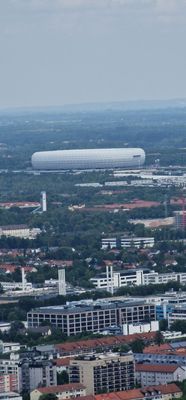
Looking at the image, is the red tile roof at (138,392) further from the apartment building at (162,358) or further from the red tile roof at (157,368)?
the apartment building at (162,358)

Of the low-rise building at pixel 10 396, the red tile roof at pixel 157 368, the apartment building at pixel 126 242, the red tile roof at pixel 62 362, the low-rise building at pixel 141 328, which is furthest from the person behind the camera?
the apartment building at pixel 126 242

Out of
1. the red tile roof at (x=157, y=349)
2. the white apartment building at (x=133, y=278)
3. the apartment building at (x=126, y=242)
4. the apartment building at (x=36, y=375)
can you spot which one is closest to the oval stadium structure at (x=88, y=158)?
the apartment building at (x=126, y=242)

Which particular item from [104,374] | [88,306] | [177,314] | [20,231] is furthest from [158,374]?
[20,231]

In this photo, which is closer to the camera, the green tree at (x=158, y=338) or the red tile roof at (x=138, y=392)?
the red tile roof at (x=138, y=392)

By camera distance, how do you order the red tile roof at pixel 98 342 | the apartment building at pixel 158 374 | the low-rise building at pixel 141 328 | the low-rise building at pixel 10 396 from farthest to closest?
the low-rise building at pixel 141 328
the red tile roof at pixel 98 342
the apartment building at pixel 158 374
the low-rise building at pixel 10 396

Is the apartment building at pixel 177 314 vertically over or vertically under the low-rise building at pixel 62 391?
under

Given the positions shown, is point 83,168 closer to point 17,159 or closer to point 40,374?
point 17,159

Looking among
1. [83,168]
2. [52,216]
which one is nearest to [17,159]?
[83,168]

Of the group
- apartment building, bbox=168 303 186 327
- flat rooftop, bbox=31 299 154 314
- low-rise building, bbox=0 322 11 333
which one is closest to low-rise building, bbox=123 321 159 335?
apartment building, bbox=168 303 186 327
